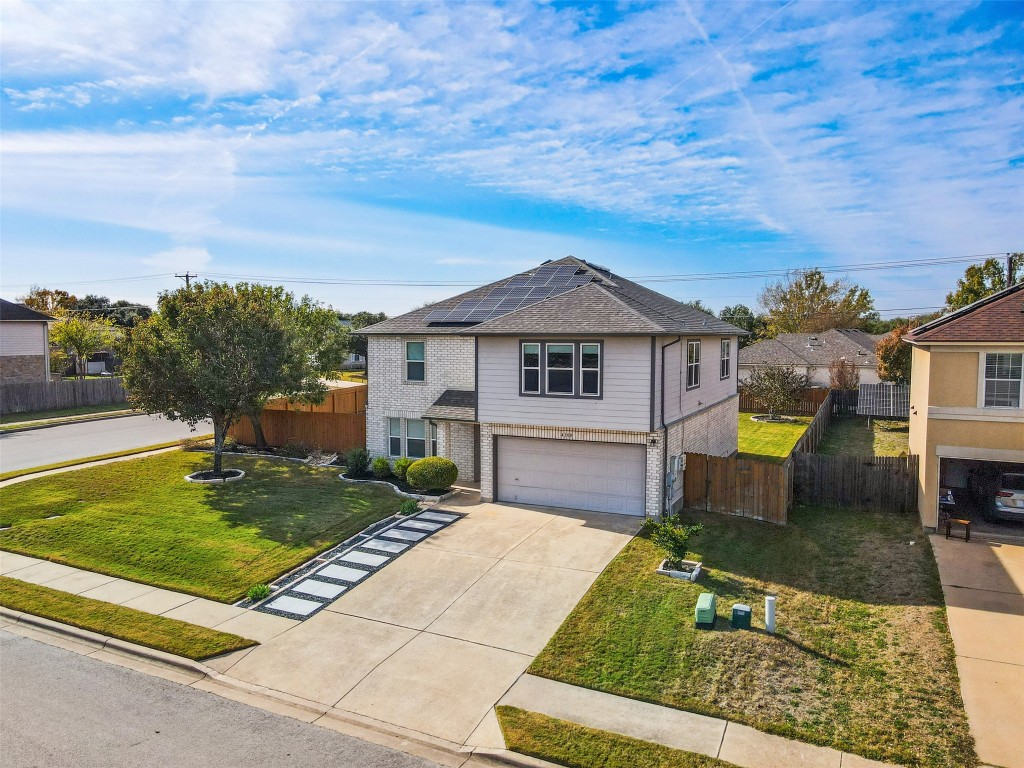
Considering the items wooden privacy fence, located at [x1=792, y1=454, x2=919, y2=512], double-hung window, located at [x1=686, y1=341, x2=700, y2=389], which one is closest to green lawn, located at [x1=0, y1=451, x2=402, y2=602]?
double-hung window, located at [x1=686, y1=341, x2=700, y2=389]

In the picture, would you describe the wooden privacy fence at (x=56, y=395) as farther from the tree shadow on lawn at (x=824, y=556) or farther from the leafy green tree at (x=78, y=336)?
the tree shadow on lawn at (x=824, y=556)

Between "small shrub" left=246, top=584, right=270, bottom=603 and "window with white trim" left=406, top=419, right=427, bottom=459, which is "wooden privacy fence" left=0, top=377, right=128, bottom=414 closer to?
"window with white trim" left=406, top=419, right=427, bottom=459

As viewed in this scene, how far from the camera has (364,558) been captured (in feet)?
48.4

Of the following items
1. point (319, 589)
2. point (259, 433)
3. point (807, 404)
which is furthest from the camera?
point (807, 404)

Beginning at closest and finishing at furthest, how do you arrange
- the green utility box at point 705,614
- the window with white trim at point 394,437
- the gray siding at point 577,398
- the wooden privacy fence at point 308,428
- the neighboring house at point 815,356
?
the green utility box at point 705,614 → the gray siding at point 577,398 → the window with white trim at point 394,437 → the wooden privacy fence at point 308,428 → the neighboring house at point 815,356

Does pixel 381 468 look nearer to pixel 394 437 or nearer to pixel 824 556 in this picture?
pixel 394 437

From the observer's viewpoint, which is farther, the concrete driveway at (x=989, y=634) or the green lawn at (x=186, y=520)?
the green lawn at (x=186, y=520)

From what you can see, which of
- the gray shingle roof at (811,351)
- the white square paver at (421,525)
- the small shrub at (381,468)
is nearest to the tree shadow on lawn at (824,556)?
the white square paver at (421,525)

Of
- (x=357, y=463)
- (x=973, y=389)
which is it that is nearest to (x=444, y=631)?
(x=357, y=463)

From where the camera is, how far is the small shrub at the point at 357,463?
21.6 m

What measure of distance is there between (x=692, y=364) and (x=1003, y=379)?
7.52 meters

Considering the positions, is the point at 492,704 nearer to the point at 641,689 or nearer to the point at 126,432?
the point at 641,689

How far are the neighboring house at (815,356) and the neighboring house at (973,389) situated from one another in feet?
94.5

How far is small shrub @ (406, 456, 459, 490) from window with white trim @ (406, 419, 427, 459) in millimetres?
2780
